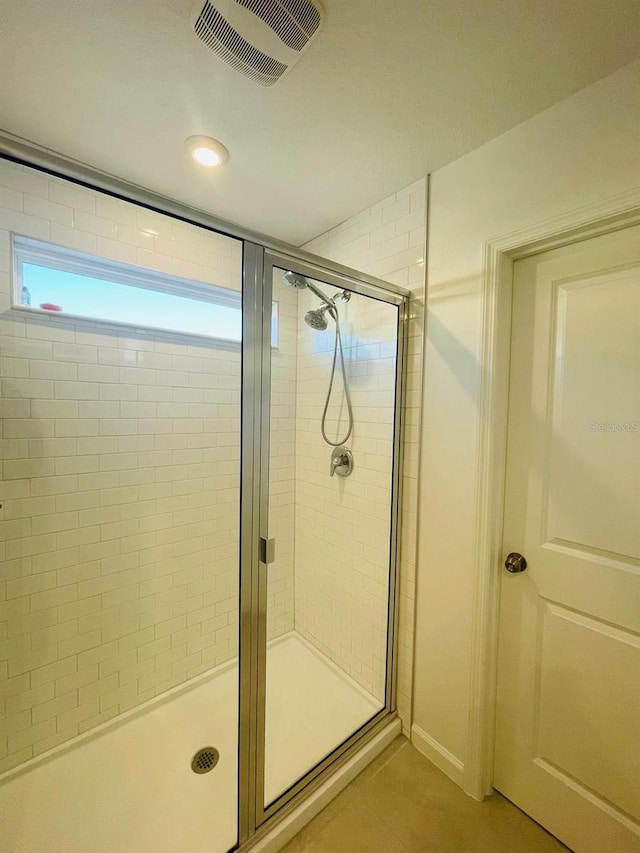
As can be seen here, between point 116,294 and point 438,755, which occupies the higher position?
point 116,294

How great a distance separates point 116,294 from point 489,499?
6.04 feet

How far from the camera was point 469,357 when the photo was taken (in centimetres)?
132

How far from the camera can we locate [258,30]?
34.4 inches

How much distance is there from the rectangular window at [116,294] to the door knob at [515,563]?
4.06 ft

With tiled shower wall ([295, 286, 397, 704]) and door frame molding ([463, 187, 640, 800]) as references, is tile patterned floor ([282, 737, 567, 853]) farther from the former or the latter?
tiled shower wall ([295, 286, 397, 704])

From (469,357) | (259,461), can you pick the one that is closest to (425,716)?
(259,461)

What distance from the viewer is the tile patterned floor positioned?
1.15m

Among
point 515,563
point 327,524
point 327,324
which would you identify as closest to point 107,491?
point 327,524

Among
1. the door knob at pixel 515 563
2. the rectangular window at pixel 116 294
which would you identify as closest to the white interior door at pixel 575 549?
the door knob at pixel 515 563

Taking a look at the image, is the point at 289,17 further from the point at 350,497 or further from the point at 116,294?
the point at 350,497

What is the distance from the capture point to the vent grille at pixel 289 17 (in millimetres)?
816

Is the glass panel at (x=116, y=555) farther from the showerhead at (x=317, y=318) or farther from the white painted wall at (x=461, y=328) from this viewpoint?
the white painted wall at (x=461, y=328)

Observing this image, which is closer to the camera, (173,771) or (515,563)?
(515,563)

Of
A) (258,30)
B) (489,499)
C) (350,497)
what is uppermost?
(258,30)
